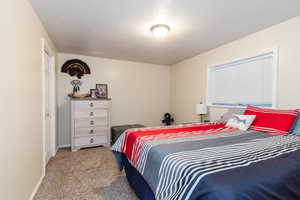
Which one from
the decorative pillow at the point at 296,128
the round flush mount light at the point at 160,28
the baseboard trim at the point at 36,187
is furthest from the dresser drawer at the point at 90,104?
the decorative pillow at the point at 296,128

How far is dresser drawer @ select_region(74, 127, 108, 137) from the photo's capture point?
3.23 metres

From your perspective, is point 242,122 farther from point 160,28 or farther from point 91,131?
point 91,131

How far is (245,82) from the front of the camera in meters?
2.69

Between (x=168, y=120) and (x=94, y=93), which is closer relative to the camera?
(x=94, y=93)

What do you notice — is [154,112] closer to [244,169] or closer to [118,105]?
[118,105]

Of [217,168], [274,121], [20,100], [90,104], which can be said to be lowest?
[217,168]

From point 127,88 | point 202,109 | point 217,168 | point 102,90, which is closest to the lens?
point 217,168

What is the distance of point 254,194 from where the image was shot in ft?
2.38

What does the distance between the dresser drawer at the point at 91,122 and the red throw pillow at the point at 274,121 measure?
113 inches

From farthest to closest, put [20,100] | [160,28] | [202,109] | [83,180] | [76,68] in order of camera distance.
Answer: [76,68], [202,109], [160,28], [83,180], [20,100]

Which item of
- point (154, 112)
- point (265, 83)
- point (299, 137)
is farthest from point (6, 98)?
point (154, 112)

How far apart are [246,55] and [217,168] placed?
2431 millimetres

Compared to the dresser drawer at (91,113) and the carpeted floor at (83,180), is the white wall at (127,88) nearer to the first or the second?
the dresser drawer at (91,113)

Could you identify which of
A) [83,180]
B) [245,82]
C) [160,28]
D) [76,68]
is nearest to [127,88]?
[76,68]
